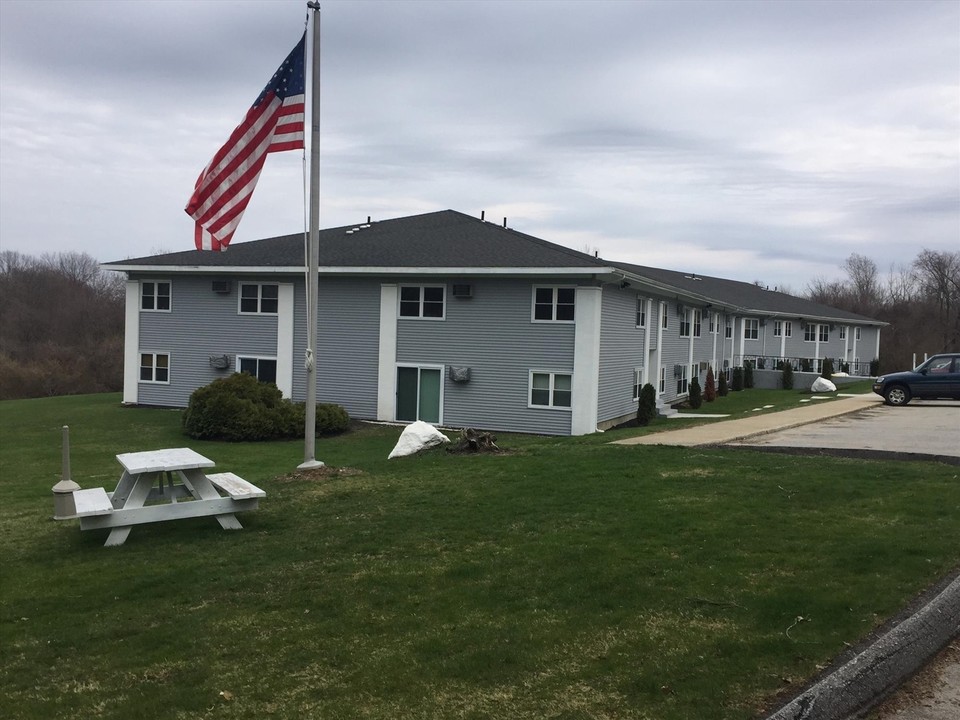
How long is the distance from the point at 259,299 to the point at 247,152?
1483 centimetres

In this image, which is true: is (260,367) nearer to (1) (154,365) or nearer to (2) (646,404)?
(1) (154,365)

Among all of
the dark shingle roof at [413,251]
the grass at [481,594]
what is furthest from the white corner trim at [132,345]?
the grass at [481,594]

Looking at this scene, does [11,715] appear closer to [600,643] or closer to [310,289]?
[600,643]

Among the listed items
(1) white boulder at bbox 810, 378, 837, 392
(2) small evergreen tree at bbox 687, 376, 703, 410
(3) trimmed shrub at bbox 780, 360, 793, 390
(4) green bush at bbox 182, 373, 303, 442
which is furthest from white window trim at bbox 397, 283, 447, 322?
(3) trimmed shrub at bbox 780, 360, 793, 390

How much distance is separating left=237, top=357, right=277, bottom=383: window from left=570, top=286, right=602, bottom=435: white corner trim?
9562mm

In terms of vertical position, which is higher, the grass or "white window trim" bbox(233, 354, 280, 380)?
"white window trim" bbox(233, 354, 280, 380)

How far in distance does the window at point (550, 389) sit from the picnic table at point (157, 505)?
13696mm

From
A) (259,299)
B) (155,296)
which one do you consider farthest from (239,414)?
(155,296)

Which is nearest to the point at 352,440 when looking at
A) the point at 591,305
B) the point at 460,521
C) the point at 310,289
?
the point at 591,305

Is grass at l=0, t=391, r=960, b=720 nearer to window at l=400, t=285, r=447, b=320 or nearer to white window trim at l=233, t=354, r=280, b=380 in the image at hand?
window at l=400, t=285, r=447, b=320

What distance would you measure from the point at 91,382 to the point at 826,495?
49.6 m

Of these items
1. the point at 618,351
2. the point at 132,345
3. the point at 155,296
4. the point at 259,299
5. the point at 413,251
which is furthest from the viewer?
the point at 132,345

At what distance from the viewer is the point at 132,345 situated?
27.8 meters

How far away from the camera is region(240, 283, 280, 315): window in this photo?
25.9 meters
